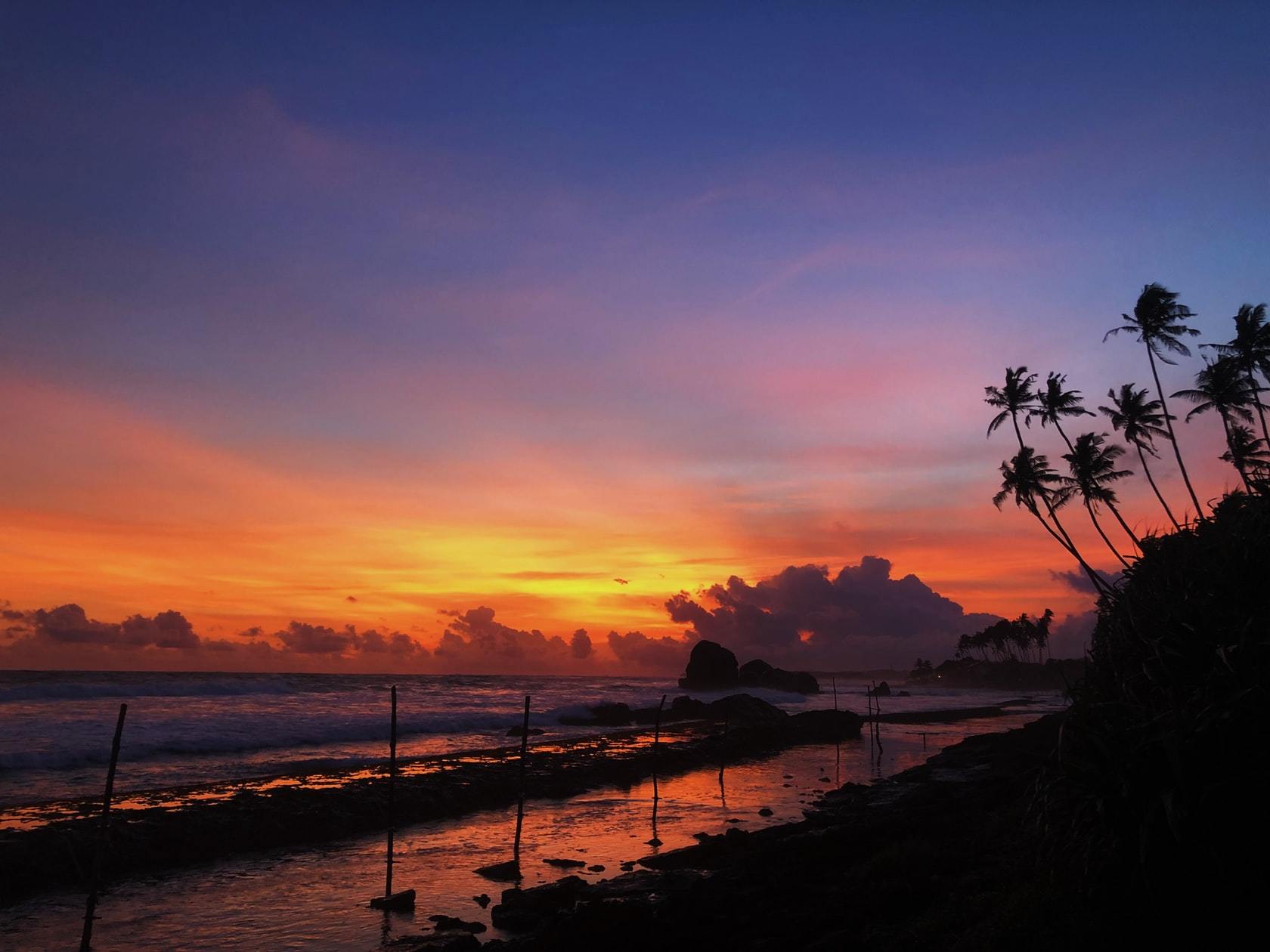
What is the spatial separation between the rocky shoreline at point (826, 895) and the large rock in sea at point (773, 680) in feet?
336

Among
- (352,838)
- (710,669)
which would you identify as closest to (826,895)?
(352,838)

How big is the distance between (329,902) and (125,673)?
146501 mm

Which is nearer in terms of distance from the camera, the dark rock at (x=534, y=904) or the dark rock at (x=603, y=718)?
the dark rock at (x=534, y=904)

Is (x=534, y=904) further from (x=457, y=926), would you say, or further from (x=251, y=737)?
(x=251, y=737)

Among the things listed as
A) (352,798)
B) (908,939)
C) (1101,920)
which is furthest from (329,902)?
(1101,920)

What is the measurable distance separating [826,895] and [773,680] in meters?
114

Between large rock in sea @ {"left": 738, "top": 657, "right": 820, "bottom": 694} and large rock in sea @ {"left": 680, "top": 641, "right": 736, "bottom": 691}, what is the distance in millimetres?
5171

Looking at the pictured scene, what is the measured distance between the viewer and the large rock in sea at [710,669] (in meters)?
115

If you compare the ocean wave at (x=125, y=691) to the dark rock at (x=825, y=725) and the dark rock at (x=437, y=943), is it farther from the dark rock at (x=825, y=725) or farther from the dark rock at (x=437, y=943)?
the dark rock at (x=437, y=943)

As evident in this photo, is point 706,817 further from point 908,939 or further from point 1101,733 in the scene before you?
point 1101,733

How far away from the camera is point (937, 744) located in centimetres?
5684

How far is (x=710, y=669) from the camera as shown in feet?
382

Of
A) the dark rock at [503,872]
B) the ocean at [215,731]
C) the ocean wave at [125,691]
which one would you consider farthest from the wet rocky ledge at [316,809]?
the ocean wave at [125,691]

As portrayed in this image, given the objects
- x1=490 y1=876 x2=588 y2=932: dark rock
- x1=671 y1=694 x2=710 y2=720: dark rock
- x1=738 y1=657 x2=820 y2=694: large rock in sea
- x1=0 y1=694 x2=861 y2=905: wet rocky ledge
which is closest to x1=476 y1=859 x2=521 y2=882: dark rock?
x1=490 y1=876 x2=588 y2=932: dark rock
